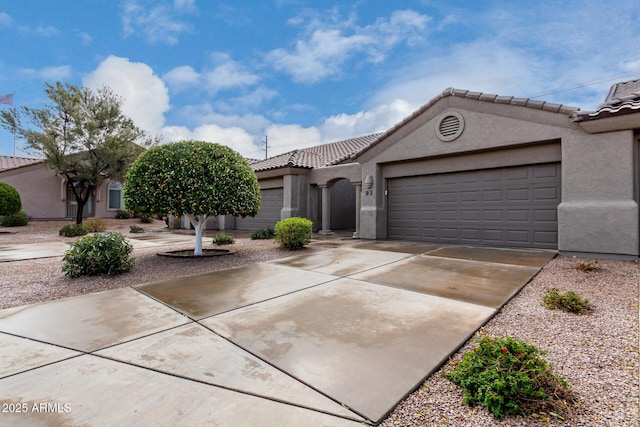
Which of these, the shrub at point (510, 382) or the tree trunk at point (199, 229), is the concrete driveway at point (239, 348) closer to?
the shrub at point (510, 382)

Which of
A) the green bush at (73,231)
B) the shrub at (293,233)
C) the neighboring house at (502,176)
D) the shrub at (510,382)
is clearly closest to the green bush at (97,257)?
the shrub at (293,233)

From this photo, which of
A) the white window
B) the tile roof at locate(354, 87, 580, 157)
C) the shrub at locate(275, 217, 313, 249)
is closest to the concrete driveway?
the shrub at locate(275, 217, 313, 249)

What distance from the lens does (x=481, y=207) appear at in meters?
9.63

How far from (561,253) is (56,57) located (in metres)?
A: 18.0

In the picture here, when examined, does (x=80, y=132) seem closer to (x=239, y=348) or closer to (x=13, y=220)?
(x=13, y=220)

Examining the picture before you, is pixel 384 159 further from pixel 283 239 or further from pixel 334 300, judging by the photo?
pixel 334 300

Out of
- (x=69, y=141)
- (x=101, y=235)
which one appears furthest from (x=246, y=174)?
(x=69, y=141)

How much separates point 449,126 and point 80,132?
794 inches

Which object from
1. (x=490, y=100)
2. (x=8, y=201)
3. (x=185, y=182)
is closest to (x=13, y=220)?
(x=8, y=201)

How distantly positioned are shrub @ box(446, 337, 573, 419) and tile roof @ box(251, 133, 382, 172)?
12.4 m

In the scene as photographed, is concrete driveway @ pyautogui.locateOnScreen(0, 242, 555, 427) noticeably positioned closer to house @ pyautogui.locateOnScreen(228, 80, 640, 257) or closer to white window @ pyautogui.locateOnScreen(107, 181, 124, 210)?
house @ pyautogui.locateOnScreen(228, 80, 640, 257)

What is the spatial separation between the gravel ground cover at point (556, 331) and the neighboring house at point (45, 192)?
18.3 meters

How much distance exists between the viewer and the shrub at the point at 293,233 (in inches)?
360

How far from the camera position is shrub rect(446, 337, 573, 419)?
81.4 inches
